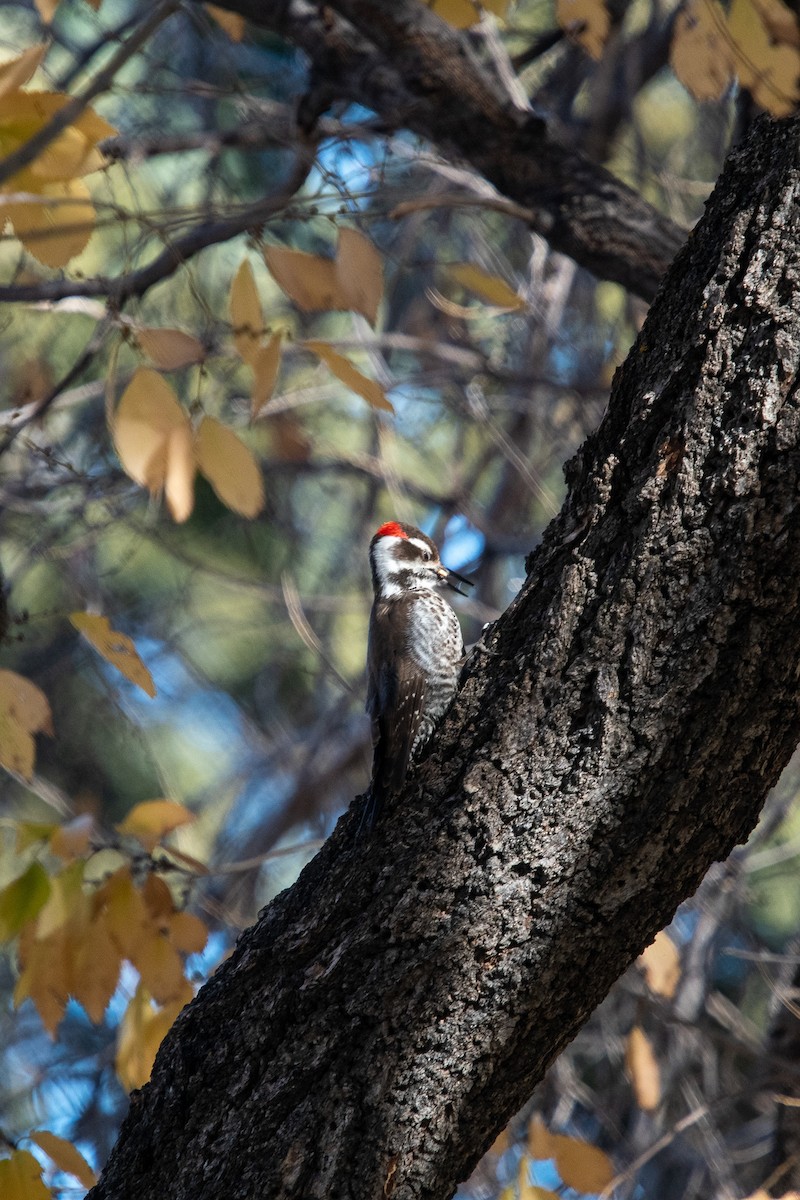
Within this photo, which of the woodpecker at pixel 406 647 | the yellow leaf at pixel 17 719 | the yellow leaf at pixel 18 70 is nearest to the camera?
the yellow leaf at pixel 18 70

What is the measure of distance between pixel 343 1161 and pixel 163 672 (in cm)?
559

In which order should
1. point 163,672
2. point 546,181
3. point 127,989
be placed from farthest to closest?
point 163,672
point 127,989
point 546,181

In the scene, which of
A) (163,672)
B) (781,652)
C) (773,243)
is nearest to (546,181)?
(773,243)

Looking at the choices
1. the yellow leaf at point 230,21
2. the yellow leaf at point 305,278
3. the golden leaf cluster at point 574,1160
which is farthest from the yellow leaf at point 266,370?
the golden leaf cluster at point 574,1160

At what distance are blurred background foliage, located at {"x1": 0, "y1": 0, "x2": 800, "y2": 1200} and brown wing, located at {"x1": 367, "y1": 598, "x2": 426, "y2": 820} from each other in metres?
1.09

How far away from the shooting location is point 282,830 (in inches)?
243

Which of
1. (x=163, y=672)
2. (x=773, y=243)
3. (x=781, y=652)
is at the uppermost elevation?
(x=163, y=672)

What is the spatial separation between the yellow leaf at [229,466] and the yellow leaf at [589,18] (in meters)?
1.55

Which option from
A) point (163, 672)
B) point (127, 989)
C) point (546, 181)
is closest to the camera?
point (546, 181)

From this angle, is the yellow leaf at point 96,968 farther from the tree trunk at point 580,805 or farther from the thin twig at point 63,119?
the thin twig at point 63,119

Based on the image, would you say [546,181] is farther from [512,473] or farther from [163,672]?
[163,672]

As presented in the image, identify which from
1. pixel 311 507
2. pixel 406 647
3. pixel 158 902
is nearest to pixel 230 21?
pixel 406 647

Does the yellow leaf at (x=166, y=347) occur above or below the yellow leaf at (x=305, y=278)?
below

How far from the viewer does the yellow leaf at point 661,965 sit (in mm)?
4246
